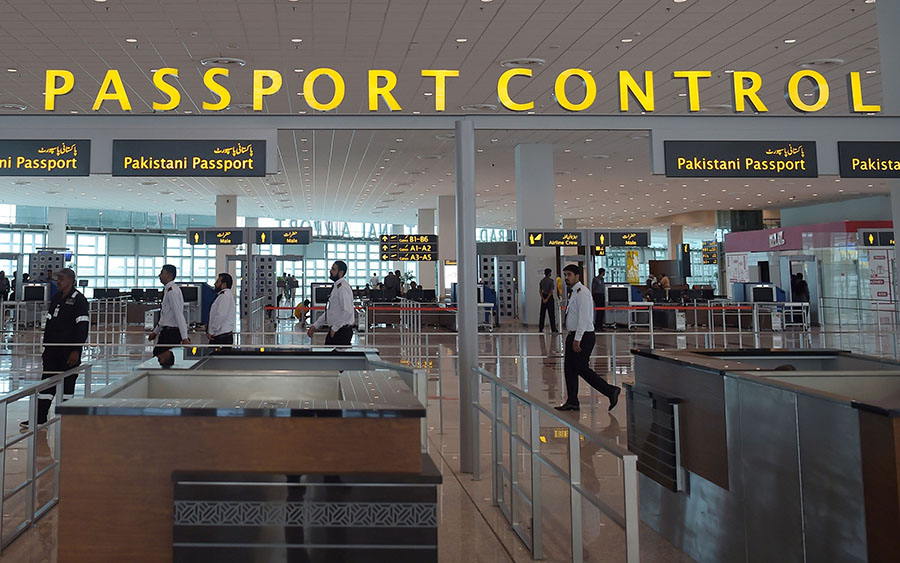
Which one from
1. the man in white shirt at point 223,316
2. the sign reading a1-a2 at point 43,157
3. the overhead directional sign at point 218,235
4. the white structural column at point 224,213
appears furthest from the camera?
the white structural column at point 224,213

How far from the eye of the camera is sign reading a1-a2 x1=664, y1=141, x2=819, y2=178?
207 inches

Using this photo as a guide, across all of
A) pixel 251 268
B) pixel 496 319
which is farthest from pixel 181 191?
pixel 496 319

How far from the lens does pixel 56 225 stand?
31578mm

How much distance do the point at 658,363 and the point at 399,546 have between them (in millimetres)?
2301

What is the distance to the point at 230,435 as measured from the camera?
2.55 metres

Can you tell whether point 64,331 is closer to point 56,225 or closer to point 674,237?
point 56,225

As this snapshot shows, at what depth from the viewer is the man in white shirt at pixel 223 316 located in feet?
25.3

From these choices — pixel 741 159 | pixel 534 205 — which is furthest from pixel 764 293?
pixel 741 159

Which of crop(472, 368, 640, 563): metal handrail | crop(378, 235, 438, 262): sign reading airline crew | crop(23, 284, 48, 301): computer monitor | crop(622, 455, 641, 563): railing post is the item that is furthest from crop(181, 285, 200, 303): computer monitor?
crop(622, 455, 641, 563): railing post

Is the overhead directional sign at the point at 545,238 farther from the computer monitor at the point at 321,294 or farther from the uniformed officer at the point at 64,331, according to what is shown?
the uniformed officer at the point at 64,331

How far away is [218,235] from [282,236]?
218cm

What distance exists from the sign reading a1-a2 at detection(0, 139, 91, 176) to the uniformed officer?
3.66ft

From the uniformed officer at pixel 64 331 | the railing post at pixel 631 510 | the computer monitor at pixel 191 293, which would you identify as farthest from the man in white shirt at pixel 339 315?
the computer monitor at pixel 191 293

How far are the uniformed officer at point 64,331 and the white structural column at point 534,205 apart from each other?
13315 mm
